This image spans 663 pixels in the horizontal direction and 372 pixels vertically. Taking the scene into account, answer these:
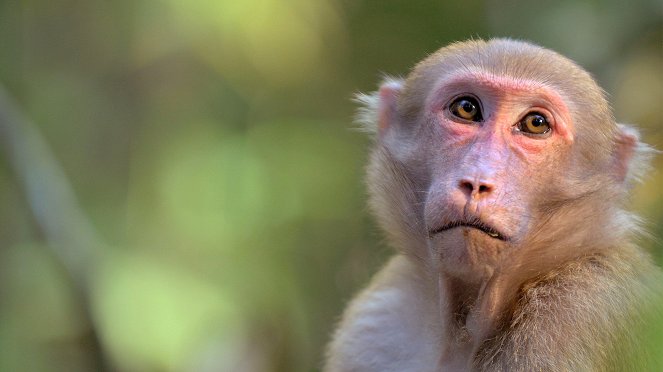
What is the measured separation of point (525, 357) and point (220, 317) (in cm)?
388

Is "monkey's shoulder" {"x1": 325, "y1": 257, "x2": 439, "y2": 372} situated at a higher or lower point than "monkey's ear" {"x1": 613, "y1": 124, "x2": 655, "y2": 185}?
lower

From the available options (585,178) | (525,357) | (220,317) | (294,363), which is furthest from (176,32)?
(525,357)

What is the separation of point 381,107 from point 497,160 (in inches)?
45.7

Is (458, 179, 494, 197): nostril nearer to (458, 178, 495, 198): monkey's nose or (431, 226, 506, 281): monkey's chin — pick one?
(458, 178, 495, 198): monkey's nose

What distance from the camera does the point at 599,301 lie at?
3707 mm

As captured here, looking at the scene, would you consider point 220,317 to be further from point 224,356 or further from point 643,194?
point 643,194

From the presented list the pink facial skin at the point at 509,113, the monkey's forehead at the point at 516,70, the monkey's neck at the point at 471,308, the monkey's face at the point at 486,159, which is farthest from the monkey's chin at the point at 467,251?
the monkey's forehead at the point at 516,70

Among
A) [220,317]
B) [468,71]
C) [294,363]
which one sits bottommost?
[294,363]

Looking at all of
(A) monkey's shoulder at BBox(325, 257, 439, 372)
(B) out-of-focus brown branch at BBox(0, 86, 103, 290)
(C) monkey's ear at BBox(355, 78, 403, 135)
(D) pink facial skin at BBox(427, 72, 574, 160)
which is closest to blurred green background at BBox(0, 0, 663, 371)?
(B) out-of-focus brown branch at BBox(0, 86, 103, 290)

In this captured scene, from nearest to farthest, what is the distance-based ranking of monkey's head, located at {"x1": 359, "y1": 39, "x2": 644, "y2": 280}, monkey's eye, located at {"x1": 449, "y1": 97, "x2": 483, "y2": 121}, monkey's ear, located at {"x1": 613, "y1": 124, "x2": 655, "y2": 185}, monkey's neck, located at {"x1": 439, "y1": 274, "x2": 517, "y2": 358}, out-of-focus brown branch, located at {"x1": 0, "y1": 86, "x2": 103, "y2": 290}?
monkey's head, located at {"x1": 359, "y1": 39, "x2": 644, "y2": 280}, monkey's neck, located at {"x1": 439, "y1": 274, "x2": 517, "y2": 358}, monkey's eye, located at {"x1": 449, "y1": 97, "x2": 483, "y2": 121}, monkey's ear, located at {"x1": 613, "y1": 124, "x2": 655, "y2": 185}, out-of-focus brown branch, located at {"x1": 0, "y1": 86, "x2": 103, "y2": 290}

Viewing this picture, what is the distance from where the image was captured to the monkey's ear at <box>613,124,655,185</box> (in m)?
4.28

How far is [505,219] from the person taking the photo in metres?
3.61

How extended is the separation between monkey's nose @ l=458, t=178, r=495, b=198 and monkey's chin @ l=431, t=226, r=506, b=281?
0.45ft

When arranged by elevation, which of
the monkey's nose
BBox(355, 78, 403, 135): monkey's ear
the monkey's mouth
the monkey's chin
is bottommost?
the monkey's chin
